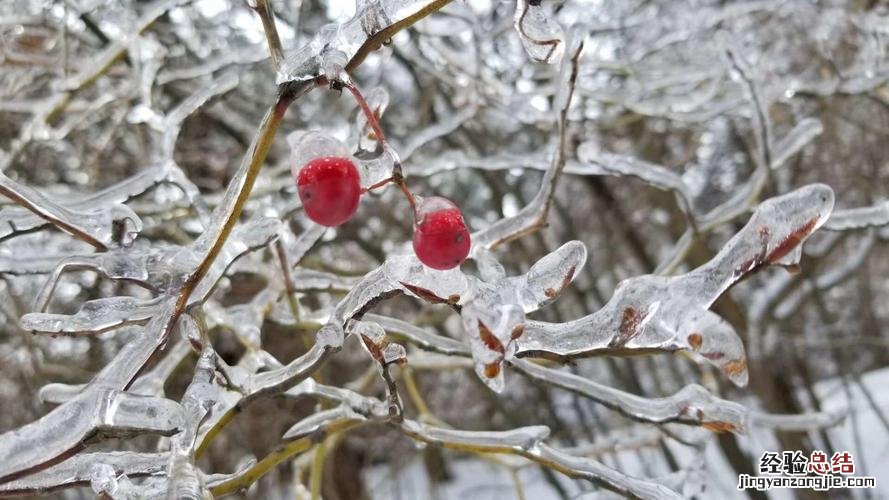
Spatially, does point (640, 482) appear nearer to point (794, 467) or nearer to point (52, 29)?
point (794, 467)

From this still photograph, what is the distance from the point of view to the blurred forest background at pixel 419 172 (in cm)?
117

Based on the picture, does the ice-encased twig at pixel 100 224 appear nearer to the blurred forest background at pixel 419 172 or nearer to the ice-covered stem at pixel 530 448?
the blurred forest background at pixel 419 172

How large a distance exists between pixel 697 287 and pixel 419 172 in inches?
44.6

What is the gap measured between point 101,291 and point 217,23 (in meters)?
1.56

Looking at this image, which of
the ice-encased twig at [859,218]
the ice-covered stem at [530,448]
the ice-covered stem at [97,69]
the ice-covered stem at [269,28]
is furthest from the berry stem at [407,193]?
the ice-covered stem at [97,69]

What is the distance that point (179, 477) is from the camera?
2.14 feet

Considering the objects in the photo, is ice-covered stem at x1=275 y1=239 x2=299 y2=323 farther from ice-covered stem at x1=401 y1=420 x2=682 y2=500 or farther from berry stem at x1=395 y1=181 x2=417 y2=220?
berry stem at x1=395 y1=181 x2=417 y2=220

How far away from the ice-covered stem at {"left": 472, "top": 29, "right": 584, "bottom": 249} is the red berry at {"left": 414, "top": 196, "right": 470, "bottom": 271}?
0.40 meters

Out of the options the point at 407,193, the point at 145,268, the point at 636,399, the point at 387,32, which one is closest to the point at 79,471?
the point at 145,268

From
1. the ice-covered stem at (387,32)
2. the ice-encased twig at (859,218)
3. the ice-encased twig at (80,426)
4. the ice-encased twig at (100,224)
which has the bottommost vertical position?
the ice-encased twig at (80,426)

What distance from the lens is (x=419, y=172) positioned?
1.78 m

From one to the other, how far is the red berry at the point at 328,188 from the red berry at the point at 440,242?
8cm
